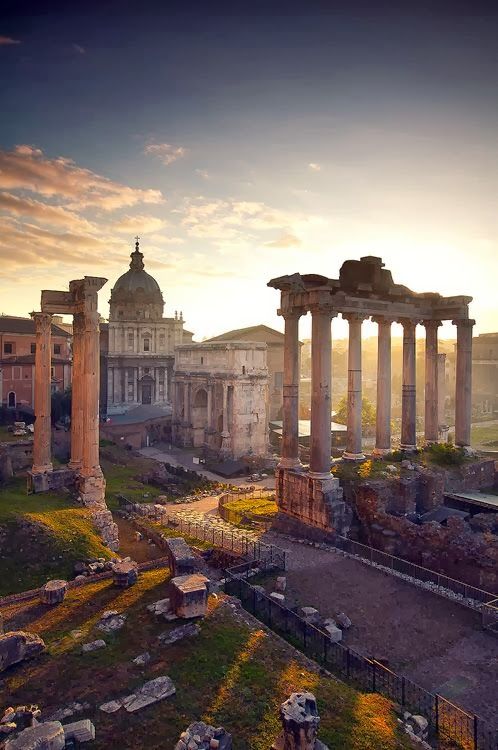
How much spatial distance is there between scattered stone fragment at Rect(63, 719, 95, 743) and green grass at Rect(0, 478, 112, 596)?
7178 millimetres

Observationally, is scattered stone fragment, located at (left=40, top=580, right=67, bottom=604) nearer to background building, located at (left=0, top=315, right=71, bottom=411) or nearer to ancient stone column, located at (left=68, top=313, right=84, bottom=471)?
ancient stone column, located at (left=68, top=313, right=84, bottom=471)

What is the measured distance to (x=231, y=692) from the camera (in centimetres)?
964

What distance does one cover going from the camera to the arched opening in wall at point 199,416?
49.2 meters

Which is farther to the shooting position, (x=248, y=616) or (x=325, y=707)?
(x=248, y=616)

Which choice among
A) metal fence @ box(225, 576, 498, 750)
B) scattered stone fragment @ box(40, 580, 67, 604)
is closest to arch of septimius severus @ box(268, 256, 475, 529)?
metal fence @ box(225, 576, 498, 750)

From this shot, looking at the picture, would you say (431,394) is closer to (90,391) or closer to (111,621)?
(90,391)

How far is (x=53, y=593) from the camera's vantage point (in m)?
13.5

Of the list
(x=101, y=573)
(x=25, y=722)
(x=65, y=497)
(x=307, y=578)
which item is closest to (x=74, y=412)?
(x=65, y=497)

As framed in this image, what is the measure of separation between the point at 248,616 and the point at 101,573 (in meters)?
5.25

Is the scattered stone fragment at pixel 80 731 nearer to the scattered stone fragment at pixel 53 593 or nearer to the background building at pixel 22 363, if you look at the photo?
the scattered stone fragment at pixel 53 593

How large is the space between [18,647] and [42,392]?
533 inches

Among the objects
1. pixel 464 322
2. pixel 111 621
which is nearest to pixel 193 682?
pixel 111 621

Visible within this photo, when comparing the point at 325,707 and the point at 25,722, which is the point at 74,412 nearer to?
the point at 25,722

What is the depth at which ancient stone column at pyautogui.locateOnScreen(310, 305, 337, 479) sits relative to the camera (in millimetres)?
20000
